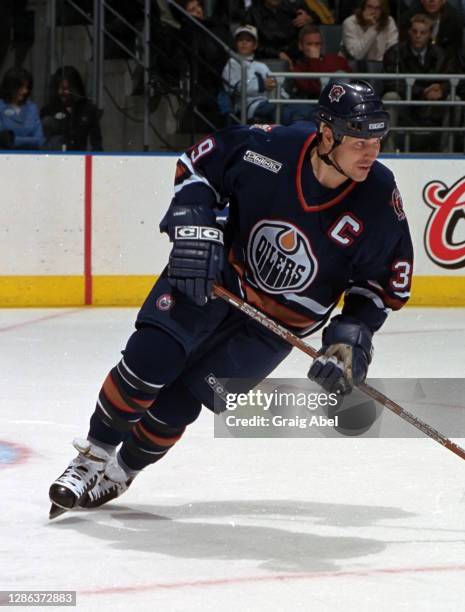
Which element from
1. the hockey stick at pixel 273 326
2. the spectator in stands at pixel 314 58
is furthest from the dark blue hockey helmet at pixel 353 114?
the spectator in stands at pixel 314 58

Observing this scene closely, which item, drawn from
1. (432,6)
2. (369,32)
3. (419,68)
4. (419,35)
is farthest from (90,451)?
(432,6)

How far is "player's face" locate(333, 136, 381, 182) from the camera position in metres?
2.97

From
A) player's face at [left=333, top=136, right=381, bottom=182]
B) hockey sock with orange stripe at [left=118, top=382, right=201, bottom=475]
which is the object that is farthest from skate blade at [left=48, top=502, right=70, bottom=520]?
player's face at [left=333, top=136, right=381, bottom=182]

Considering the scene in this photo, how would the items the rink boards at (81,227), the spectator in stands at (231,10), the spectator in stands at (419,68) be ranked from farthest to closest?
the spectator in stands at (231,10) → the spectator in stands at (419,68) → the rink boards at (81,227)

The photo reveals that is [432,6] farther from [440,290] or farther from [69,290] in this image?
[69,290]

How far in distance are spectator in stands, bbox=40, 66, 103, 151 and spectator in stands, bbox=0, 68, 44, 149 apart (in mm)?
59

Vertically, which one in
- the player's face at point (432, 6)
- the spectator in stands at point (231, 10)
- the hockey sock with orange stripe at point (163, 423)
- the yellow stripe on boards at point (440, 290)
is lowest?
the yellow stripe on boards at point (440, 290)

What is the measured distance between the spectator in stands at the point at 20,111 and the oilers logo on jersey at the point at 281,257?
14.9 feet

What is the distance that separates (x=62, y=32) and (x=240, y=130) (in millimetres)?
5112

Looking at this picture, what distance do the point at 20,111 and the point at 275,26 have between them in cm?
193

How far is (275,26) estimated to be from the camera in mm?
8594

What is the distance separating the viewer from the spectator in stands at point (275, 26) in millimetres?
8562

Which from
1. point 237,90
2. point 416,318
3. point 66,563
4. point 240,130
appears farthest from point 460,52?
point 66,563

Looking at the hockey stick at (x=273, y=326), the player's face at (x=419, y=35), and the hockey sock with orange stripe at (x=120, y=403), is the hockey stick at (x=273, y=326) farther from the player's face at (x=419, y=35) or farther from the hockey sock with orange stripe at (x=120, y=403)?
the player's face at (x=419, y=35)
